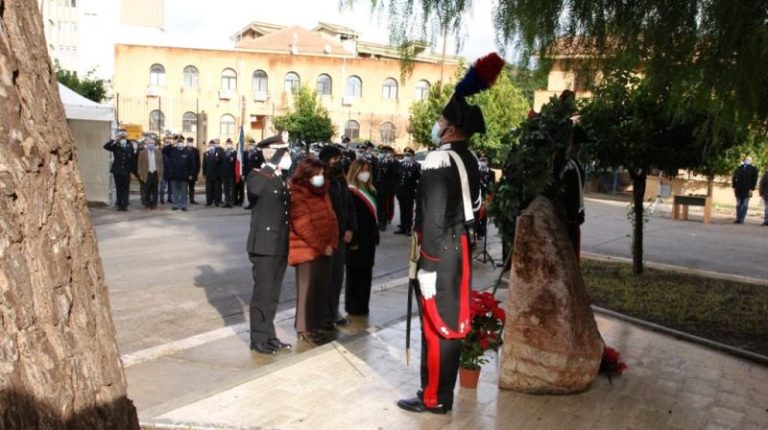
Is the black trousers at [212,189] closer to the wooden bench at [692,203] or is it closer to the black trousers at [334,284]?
the black trousers at [334,284]

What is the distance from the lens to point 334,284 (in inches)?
301

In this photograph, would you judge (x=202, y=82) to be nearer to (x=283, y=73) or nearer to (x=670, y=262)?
(x=283, y=73)

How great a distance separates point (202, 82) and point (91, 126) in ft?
143

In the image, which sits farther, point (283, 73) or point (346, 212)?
point (283, 73)

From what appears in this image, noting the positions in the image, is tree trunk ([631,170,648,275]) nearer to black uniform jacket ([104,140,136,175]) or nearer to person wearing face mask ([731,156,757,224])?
black uniform jacket ([104,140,136,175])

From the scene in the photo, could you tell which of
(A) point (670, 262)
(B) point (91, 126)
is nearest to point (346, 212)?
(A) point (670, 262)

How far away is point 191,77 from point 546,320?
191 feet

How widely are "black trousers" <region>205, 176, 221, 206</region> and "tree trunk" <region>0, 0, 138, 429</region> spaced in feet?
59.8

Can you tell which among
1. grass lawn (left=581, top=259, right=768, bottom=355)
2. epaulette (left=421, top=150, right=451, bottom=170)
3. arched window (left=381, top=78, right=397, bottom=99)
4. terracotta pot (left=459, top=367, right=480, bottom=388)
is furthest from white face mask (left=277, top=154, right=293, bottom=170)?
arched window (left=381, top=78, right=397, bottom=99)

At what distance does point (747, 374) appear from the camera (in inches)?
241

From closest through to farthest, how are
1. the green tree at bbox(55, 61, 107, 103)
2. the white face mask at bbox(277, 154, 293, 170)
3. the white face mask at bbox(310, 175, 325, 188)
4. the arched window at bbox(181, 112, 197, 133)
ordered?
the white face mask at bbox(277, 154, 293, 170)
the white face mask at bbox(310, 175, 325, 188)
the green tree at bbox(55, 61, 107, 103)
the arched window at bbox(181, 112, 197, 133)

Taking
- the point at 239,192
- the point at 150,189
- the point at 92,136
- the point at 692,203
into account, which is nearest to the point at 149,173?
the point at 150,189

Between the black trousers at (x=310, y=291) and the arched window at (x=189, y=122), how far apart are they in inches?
2000

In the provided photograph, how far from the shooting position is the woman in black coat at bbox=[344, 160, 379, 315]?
8009 mm
